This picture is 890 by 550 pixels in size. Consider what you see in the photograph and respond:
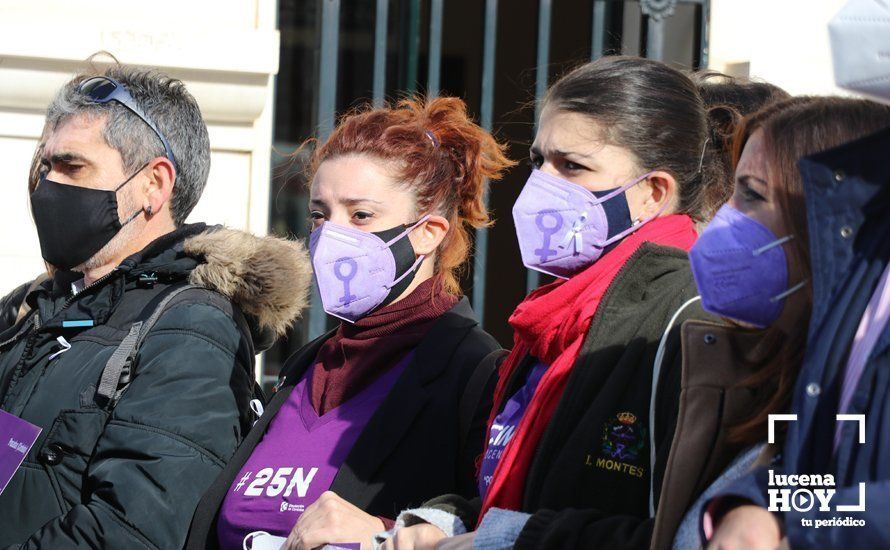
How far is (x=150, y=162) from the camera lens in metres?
3.35

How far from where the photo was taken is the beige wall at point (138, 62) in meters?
4.58

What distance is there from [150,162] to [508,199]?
432cm

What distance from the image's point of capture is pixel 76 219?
10.7 feet

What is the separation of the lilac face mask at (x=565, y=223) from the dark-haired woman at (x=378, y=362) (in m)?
0.40

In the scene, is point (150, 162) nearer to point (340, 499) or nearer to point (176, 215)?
point (176, 215)

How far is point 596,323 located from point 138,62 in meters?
2.92

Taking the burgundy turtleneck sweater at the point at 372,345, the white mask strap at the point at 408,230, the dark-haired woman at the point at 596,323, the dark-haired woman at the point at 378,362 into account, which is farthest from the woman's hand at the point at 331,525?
the white mask strap at the point at 408,230

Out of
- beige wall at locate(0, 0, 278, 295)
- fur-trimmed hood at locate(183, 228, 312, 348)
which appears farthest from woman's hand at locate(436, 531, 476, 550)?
beige wall at locate(0, 0, 278, 295)

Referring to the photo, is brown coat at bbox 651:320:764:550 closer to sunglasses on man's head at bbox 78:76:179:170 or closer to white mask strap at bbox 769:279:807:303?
white mask strap at bbox 769:279:807:303

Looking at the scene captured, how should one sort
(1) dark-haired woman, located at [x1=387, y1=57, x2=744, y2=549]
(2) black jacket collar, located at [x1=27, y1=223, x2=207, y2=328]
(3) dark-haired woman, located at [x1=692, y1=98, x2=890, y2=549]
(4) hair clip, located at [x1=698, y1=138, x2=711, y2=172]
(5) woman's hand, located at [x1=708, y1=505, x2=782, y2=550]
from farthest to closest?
1. (2) black jacket collar, located at [x1=27, y1=223, x2=207, y2=328]
2. (4) hair clip, located at [x1=698, y1=138, x2=711, y2=172]
3. (1) dark-haired woman, located at [x1=387, y1=57, x2=744, y2=549]
4. (3) dark-haired woman, located at [x1=692, y1=98, x2=890, y2=549]
5. (5) woman's hand, located at [x1=708, y1=505, x2=782, y2=550]

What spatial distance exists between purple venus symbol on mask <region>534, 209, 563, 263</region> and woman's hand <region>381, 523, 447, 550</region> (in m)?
0.64

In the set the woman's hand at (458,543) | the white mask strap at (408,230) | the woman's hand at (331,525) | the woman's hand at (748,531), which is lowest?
the woman's hand at (331,525)

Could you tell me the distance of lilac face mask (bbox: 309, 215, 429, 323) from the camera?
3020 mm

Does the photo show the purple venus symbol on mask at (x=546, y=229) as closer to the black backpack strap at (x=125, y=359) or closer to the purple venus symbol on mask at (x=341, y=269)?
the purple venus symbol on mask at (x=341, y=269)
